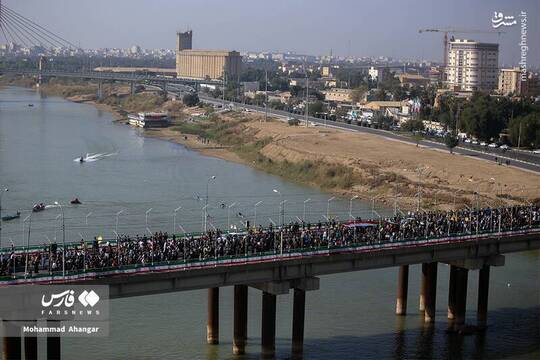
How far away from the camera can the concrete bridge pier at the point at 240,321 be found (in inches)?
767

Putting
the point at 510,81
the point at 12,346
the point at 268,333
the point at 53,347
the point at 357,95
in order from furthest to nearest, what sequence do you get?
the point at 510,81 < the point at 357,95 < the point at 268,333 < the point at 53,347 < the point at 12,346

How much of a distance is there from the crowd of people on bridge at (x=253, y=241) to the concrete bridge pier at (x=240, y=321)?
82cm

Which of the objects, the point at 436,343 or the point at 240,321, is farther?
the point at 436,343

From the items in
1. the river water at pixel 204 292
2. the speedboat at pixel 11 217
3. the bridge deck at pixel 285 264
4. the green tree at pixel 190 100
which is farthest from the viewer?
the green tree at pixel 190 100

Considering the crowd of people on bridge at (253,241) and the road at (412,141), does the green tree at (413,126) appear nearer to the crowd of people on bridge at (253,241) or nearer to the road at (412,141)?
the road at (412,141)

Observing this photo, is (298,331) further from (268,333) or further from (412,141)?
(412,141)

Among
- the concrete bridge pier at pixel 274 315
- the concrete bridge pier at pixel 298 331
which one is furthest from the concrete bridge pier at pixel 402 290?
the concrete bridge pier at pixel 298 331

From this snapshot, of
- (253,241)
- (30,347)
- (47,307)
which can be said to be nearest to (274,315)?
(253,241)

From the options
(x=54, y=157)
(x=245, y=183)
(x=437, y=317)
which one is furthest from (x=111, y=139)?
(x=437, y=317)

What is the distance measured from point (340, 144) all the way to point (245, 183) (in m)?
10.2

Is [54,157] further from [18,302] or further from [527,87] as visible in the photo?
[527,87]

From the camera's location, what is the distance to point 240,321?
19.6 m

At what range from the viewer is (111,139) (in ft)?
202

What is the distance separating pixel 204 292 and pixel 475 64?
3654 inches
